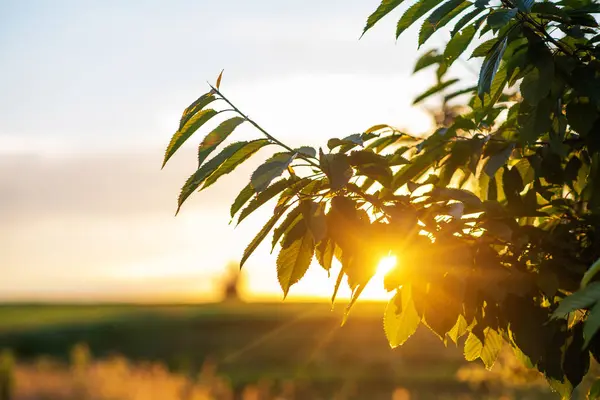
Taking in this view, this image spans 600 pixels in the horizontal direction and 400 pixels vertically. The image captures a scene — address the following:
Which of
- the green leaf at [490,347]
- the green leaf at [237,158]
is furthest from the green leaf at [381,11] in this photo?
the green leaf at [490,347]

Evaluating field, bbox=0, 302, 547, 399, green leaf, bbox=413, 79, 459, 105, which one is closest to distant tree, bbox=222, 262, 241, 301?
field, bbox=0, 302, 547, 399

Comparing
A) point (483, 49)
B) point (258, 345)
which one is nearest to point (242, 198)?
point (483, 49)

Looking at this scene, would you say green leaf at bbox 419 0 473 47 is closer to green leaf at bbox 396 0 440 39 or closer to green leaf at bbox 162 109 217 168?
green leaf at bbox 396 0 440 39

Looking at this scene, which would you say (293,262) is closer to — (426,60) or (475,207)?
(475,207)

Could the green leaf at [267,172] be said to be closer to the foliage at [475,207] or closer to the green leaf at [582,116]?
the foliage at [475,207]

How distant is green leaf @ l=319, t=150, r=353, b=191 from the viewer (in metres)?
1.46

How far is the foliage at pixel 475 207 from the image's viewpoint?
1564 millimetres

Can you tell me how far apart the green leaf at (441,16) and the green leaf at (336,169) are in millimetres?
383

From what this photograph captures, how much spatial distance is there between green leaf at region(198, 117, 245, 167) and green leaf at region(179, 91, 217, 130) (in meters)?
0.07

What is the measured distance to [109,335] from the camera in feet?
101

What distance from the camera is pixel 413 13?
1.78 meters

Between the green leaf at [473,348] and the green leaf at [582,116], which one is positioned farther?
the green leaf at [473,348]

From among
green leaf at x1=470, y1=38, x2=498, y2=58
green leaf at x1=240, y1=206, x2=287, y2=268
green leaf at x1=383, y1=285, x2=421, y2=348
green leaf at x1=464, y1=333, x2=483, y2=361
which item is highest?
green leaf at x1=470, y1=38, x2=498, y2=58

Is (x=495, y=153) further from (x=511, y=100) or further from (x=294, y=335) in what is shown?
(x=294, y=335)
